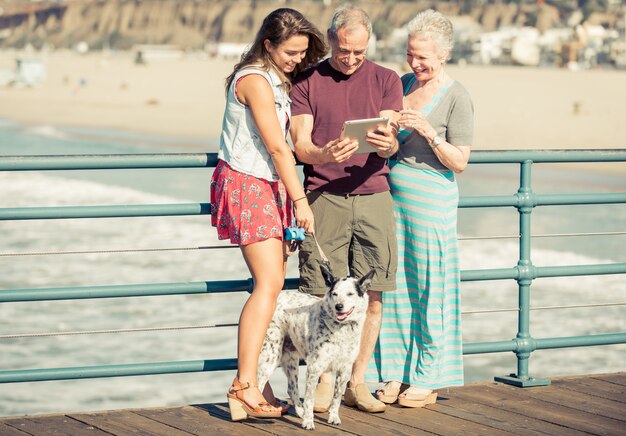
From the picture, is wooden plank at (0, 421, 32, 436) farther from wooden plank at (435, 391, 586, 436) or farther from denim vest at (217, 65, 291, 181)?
wooden plank at (435, 391, 586, 436)

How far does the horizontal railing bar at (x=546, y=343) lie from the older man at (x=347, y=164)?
2.31 ft

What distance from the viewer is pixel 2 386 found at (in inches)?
352

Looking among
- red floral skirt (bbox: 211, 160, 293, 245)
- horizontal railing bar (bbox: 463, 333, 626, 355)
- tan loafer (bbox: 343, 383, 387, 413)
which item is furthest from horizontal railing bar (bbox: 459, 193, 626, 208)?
red floral skirt (bbox: 211, 160, 293, 245)

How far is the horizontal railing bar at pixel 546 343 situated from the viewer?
18.2 feet

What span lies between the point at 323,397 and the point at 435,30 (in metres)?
1.73

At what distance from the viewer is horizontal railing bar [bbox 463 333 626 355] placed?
5.55m

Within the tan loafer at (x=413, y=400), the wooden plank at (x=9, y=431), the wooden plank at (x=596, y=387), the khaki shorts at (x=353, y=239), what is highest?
the khaki shorts at (x=353, y=239)

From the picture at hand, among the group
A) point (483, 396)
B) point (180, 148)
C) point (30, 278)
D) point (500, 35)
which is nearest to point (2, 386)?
point (30, 278)

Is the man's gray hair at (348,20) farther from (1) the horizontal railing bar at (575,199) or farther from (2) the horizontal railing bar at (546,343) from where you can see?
(2) the horizontal railing bar at (546,343)

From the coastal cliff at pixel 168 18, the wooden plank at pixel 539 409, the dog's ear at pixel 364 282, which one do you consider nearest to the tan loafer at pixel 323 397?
the dog's ear at pixel 364 282

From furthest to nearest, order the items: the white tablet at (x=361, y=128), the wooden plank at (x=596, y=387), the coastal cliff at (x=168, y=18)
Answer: the coastal cliff at (x=168, y=18)
the wooden plank at (x=596, y=387)
the white tablet at (x=361, y=128)

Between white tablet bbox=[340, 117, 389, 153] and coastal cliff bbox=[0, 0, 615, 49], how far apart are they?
134127 millimetres

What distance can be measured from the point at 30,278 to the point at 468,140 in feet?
29.2

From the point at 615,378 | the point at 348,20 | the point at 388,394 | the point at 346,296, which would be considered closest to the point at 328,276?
the point at 346,296
